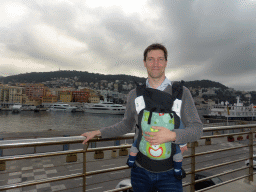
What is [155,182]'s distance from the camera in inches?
42.3

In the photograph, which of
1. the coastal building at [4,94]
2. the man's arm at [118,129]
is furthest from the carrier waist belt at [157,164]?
the coastal building at [4,94]

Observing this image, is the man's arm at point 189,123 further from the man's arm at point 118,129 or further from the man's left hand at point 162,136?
the man's arm at point 118,129

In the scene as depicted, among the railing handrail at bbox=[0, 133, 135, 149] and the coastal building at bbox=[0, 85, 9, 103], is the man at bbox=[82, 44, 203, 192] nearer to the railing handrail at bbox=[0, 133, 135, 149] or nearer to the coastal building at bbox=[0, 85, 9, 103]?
the railing handrail at bbox=[0, 133, 135, 149]

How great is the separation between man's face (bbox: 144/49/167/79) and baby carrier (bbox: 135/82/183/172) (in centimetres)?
13

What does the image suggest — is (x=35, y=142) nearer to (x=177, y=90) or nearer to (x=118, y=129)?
(x=118, y=129)

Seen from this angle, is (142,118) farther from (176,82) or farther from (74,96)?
(74,96)

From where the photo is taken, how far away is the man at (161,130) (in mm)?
979

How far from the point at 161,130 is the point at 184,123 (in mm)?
248

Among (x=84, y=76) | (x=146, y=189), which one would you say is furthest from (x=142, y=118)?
(x=84, y=76)

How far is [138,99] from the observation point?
1129 millimetres

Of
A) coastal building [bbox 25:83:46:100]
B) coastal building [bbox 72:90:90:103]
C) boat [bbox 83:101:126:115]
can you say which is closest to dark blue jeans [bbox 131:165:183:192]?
boat [bbox 83:101:126:115]

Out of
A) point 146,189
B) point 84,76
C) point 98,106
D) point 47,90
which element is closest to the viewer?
point 146,189

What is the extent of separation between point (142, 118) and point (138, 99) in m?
0.13

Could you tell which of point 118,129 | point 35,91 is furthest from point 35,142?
point 35,91
